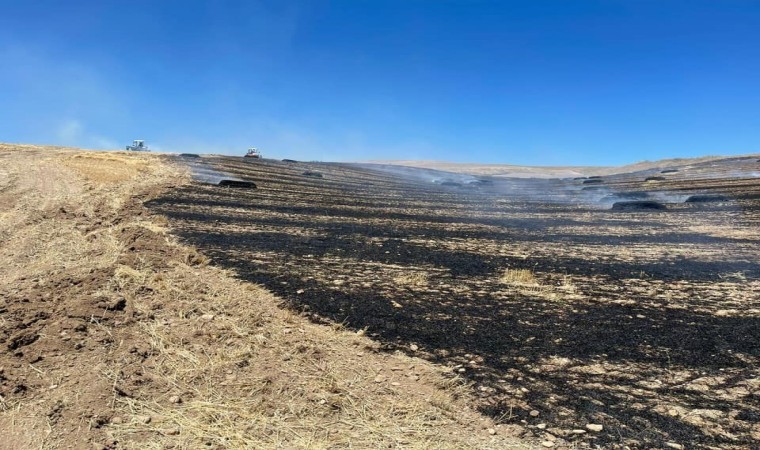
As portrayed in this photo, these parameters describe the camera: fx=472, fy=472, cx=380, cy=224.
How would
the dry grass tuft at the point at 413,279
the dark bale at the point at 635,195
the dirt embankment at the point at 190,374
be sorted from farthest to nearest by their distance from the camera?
the dark bale at the point at 635,195 → the dry grass tuft at the point at 413,279 → the dirt embankment at the point at 190,374

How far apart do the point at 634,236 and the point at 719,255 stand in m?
3.65

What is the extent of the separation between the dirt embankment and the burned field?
1.82 feet

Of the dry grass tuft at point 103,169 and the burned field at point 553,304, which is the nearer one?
the burned field at point 553,304

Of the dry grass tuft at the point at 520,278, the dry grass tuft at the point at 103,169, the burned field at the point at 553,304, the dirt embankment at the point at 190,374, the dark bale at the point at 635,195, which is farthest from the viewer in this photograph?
the dark bale at the point at 635,195

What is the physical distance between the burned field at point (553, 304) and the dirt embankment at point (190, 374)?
55 cm

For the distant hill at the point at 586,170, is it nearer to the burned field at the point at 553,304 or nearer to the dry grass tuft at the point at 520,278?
the burned field at the point at 553,304

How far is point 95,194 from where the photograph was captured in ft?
58.6

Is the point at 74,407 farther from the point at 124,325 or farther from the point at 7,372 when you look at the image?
A: the point at 124,325

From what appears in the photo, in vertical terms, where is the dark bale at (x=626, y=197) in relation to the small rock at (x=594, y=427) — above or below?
above

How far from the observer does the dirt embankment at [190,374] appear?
3938 millimetres

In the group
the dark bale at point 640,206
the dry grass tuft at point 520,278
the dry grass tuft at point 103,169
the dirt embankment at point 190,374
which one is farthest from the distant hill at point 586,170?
the dirt embankment at point 190,374

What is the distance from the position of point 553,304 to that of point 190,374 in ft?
18.1

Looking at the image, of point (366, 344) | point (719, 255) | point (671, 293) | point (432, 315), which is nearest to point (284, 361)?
point (366, 344)

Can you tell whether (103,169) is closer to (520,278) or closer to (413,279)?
(413,279)
